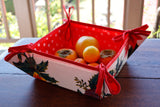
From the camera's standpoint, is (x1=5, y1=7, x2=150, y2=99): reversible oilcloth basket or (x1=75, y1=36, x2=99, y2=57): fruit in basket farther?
(x1=75, y1=36, x2=99, y2=57): fruit in basket

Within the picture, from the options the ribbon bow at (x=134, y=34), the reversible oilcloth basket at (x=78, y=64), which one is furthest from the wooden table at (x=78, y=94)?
the ribbon bow at (x=134, y=34)

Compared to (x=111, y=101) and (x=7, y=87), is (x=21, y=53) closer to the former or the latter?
(x=7, y=87)

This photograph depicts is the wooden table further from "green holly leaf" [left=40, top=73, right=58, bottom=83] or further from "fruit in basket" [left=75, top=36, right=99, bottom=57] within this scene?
"fruit in basket" [left=75, top=36, right=99, bottom=57]

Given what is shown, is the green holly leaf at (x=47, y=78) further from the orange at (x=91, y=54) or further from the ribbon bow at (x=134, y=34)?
the ribbon bow at (x=134, y=34)

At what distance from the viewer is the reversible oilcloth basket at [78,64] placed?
20.6 inches

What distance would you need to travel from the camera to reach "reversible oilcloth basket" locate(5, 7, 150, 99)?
0.52 metres

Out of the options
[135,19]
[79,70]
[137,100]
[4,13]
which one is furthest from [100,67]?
[4,13]

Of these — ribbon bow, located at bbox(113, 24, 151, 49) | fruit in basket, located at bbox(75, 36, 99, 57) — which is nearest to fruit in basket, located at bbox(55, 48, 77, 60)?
fruit in basket, located at bbox(75, 36, 99, 57)

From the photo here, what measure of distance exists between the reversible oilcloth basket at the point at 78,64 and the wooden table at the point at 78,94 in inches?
1.2

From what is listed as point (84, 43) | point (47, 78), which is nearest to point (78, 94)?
point (47, 78)

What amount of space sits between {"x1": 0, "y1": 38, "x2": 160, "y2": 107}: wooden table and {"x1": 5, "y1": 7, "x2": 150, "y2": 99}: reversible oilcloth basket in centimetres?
3

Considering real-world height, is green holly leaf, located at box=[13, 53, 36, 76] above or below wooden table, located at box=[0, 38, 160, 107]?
above

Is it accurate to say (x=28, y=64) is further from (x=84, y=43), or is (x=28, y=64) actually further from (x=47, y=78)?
(x=84, y=43)

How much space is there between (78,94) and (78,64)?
0.14 m
